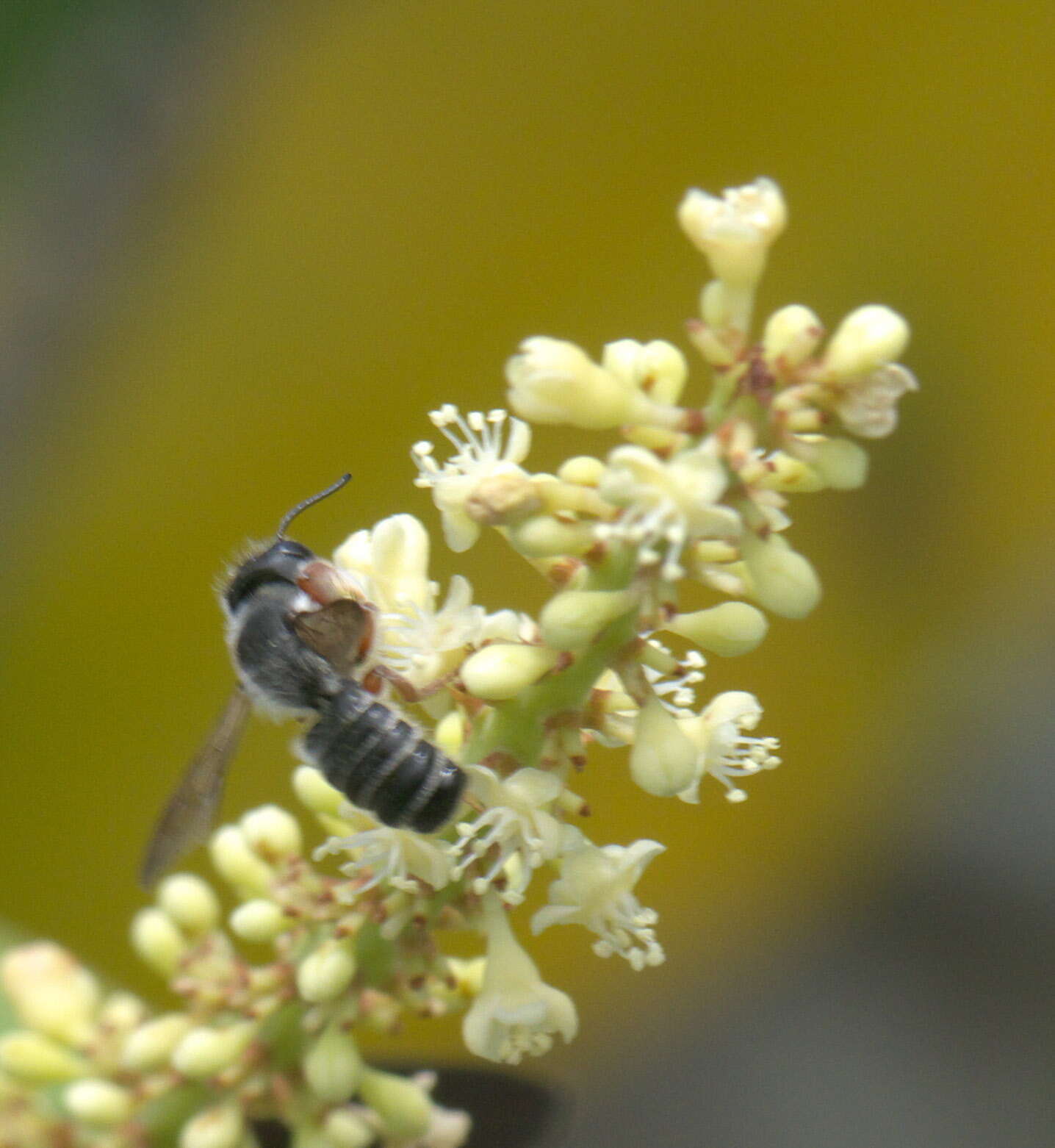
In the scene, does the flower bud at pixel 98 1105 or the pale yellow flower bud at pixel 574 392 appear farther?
the flower bud at pixel 98 1105

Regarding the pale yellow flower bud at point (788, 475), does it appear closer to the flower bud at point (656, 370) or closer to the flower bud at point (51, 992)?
the flower bud at point (656, 370)

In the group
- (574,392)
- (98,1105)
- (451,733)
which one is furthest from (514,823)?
(98,1105)

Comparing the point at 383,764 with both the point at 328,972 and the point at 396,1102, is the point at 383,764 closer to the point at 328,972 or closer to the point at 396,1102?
the point at 328,972

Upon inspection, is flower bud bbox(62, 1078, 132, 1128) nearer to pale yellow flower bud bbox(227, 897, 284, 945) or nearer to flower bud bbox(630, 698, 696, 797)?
pale yellow flower bud bbox(227, 897, 284, 945)

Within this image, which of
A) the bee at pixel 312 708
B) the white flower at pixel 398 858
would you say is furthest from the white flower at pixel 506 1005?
the bee at pixel 312 708

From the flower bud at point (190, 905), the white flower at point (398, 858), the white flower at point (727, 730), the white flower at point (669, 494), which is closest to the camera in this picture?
the white flower at point (669, 494)
